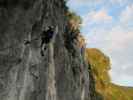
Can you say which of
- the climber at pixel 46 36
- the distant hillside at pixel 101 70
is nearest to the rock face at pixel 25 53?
the climber at pixel 46 36

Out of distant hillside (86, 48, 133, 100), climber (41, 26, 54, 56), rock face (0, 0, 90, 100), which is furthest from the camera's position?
distant hillside (86, 48, 133, 100)

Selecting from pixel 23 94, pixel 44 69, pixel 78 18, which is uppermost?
pixel 78 18

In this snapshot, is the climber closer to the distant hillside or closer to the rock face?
the rock face

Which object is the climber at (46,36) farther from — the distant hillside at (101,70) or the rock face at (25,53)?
the distant hillside at (101,70)

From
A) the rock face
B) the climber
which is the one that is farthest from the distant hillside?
the rock face

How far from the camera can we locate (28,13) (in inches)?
856

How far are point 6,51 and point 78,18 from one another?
27822 mm

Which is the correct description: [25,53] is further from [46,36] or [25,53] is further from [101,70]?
[101,70]

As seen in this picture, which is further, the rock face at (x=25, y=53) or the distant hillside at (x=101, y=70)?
the distant hillside at (x=101, y=70)

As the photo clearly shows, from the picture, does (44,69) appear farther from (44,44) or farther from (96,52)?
(96,52)

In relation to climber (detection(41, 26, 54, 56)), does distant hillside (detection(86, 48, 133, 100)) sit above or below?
above

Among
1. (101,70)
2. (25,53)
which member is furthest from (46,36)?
(101,70)


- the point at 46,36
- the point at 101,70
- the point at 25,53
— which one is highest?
the point at 101,70

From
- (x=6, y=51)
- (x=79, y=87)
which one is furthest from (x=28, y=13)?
(x=79, y=87)
